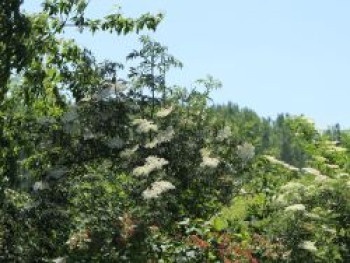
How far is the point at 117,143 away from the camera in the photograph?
9.88 meters

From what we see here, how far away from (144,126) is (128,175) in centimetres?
89

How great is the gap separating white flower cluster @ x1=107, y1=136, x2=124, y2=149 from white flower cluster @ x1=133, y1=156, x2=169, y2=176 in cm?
57

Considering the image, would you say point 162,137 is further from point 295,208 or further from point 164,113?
point 295,208

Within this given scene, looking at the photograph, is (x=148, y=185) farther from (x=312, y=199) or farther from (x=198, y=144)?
(x=312, y=199)

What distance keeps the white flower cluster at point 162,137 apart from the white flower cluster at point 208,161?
0.72 meters

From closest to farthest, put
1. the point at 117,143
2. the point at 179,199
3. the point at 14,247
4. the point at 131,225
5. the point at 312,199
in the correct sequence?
the point at 131,225
the point at 14,247
the point at 312,199
the point at 117,143
the point at 179,199

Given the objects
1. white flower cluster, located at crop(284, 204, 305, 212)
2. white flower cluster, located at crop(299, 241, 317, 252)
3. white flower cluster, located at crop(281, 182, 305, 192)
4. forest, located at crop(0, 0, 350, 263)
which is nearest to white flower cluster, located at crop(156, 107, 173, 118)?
forest, located at crop(0, 0, 350, 263)

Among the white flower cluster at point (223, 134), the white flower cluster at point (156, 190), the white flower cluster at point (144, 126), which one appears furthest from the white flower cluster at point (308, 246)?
the white flower cluster at point (223, 134)

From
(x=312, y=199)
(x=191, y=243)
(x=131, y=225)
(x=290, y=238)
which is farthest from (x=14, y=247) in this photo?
(x=312, y=199)


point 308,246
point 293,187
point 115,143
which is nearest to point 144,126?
point 115,143

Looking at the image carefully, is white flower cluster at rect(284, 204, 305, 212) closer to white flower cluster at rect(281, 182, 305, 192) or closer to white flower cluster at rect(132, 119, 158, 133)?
white flower cluster at rect(281, 182, 305, 192)

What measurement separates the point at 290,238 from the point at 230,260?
125 cm

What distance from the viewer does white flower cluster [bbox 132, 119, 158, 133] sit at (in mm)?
9945

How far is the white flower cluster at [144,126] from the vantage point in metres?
9.95
